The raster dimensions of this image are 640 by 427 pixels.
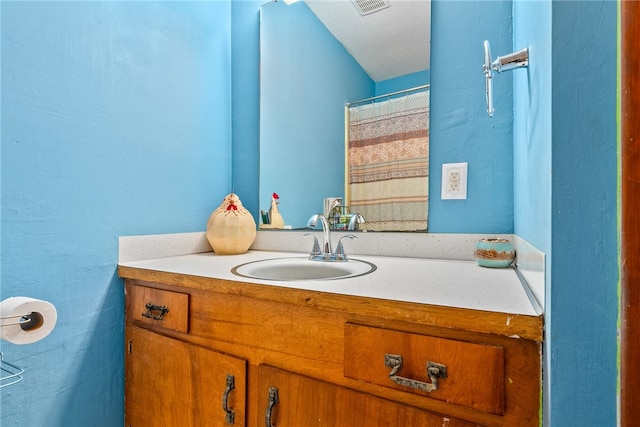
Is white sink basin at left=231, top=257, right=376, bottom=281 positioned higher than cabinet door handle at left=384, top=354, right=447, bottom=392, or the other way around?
white sink basin at left=231, top=257, right=376, bottom=281

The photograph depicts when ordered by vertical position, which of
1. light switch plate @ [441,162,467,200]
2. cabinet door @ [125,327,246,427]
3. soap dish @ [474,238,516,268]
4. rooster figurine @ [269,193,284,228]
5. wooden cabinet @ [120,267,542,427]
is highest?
light switch plate @ [441,162,467,200]

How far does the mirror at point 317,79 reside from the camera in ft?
3.95

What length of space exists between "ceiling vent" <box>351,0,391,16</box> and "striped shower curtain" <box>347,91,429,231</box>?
0.36 m

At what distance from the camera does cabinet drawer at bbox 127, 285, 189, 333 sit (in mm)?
891

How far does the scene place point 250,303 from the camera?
2.56ft

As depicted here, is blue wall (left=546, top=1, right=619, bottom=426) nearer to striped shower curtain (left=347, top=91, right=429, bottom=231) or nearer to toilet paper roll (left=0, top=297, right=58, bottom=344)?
striped shower curtain (left=347, top=91, right=429, bottom=231)

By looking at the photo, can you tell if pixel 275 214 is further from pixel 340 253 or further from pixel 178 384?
pixel 178 384

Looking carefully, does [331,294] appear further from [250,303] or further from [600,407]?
[600,407]

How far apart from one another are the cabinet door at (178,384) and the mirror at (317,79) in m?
0.67

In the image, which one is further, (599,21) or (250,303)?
(250,303)

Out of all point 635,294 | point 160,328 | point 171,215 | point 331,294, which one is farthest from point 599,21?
point 171,215

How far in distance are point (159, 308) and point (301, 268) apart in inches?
17.9

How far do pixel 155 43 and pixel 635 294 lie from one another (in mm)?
1454

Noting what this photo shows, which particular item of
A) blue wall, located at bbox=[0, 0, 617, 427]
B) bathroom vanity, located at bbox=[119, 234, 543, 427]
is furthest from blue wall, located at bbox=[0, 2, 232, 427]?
bathroom vanity, located at bbox=[119, 234, 543, 427]
